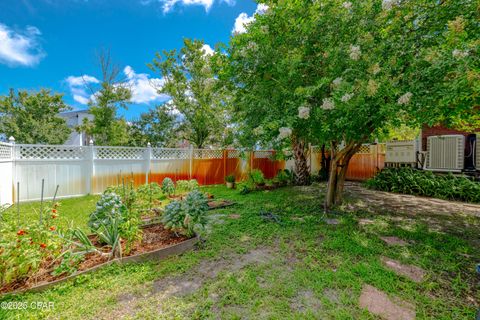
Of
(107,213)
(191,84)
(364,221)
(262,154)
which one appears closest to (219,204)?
(107,213)

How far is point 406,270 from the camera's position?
2312mm

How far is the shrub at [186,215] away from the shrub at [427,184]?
20.0 feet

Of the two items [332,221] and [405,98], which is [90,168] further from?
[405,98]

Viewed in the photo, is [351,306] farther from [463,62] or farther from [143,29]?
[143,29]

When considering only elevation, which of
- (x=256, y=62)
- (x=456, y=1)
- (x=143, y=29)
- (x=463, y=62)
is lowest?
(x=463, y=62)

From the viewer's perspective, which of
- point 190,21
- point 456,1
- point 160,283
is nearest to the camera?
point 160,283

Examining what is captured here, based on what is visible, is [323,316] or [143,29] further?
[143,29]

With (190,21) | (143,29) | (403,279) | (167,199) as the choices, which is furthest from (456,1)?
(143,29)

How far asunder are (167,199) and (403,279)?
5.13 m

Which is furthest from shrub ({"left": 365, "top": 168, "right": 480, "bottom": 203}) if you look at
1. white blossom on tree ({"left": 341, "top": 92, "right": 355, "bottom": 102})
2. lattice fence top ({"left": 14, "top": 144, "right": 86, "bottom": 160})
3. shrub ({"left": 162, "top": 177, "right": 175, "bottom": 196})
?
Answer: lattice fence top ({"left": 14, "top": 144, "right": 86, "bottom": 160})

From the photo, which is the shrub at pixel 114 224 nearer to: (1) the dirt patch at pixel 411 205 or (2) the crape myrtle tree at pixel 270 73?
(2) the crape myrtle tree at pixel 270 73

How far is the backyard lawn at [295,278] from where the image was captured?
172 cm

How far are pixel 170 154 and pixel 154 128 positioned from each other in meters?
5.79

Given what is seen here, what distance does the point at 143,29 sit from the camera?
789 cm
